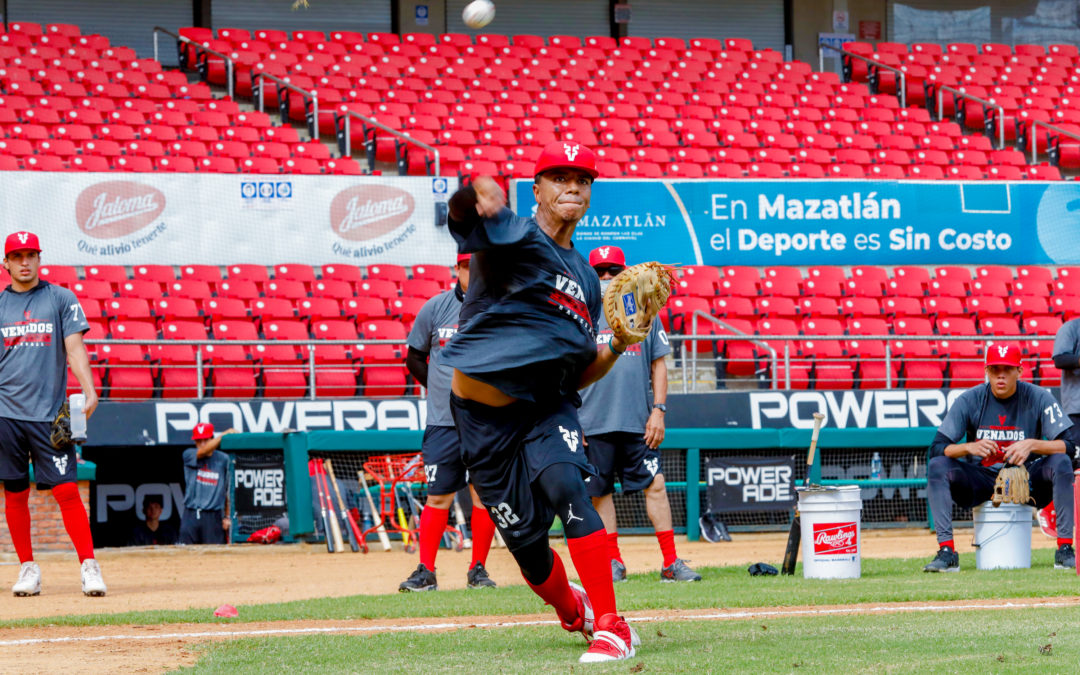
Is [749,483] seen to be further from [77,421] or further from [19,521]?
[19,521]

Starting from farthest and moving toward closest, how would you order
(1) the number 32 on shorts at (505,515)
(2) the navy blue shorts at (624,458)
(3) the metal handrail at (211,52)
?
(3) the metal handrail at (211,52)
(2) the navy blue shorts at (624,458)
(1) the number 32 on shorts at (505,515)

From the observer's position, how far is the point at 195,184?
17844mm

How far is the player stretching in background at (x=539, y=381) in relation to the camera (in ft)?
14.9

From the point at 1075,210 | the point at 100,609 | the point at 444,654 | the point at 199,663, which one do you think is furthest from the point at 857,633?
the point at 1075,210

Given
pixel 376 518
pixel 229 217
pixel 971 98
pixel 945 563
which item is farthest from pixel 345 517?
pixel 971 98

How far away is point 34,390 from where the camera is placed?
A: 24.9 feet

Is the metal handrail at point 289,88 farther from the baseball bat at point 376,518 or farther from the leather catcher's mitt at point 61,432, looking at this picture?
the leather catcher's mitt at point 61,432

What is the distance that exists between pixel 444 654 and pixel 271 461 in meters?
8.67

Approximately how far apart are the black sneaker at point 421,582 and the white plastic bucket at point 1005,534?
3786 mm

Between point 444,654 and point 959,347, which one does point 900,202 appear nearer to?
point 959,347

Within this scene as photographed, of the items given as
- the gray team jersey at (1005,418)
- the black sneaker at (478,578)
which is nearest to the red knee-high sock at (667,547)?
the black sneaker at (478,578)

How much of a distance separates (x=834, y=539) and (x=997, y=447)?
1468mm

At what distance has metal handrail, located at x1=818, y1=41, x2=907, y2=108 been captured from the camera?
86.7ft

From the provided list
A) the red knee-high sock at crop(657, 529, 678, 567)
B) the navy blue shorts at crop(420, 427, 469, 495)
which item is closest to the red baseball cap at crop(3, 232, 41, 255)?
the navy blue shorts at crop(420, 427, 469, 495)
